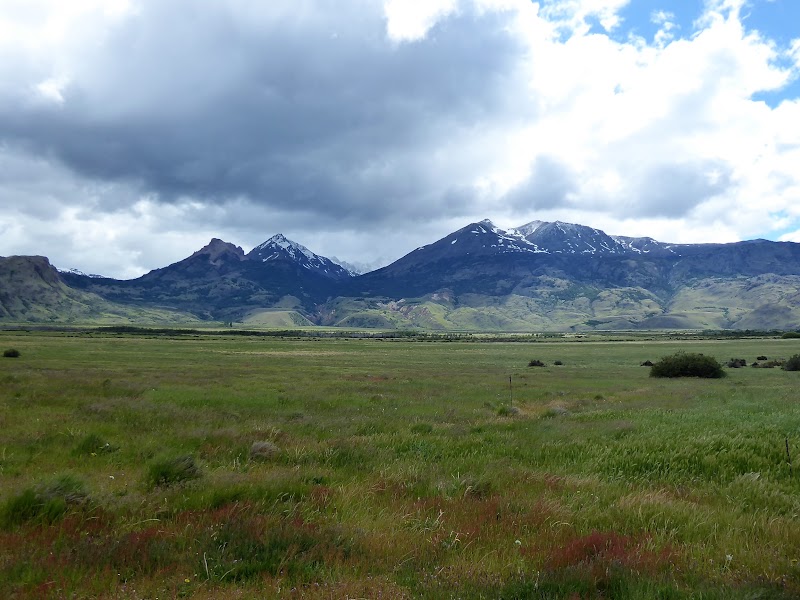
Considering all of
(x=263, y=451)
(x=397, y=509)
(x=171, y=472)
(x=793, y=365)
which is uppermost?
(x=171, y=472)

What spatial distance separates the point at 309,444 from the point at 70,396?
1468 centimetres

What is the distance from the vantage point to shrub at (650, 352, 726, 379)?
147ft

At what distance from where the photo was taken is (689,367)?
45.7 m

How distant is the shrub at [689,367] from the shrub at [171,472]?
158ft

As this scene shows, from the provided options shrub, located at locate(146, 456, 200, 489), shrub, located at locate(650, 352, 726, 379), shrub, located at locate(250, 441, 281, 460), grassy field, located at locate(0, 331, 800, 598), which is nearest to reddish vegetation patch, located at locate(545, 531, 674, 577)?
grassy field, located at locate(0, 331, 800, 598)

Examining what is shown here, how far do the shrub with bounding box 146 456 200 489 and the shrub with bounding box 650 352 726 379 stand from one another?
4813cm

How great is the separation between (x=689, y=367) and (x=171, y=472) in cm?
4908

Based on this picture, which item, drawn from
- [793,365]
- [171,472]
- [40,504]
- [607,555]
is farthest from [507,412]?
[793,365]

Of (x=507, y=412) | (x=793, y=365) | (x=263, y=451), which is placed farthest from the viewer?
(x=793, y=365)

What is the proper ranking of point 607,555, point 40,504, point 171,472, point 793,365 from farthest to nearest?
point 793,365
point 171,472
point 40,504
point 607,555

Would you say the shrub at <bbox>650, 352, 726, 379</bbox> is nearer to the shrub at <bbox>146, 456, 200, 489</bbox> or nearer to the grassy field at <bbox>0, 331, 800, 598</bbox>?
the grassy field at <bbox>0, 331, 800, 598</bbox>

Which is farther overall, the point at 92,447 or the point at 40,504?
the point at 92,447

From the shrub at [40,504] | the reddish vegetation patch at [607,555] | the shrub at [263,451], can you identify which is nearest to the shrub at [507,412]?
the shrub at [263,451]

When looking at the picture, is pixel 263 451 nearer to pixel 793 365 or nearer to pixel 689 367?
pixel 689 367
